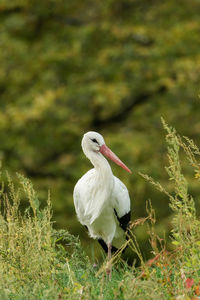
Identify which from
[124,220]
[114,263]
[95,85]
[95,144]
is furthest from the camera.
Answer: [95,85]

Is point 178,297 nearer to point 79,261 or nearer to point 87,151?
point 79,261

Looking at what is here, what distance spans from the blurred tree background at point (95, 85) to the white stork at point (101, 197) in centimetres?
416

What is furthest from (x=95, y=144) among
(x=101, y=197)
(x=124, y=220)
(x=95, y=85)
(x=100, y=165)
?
(x=95, y=85)

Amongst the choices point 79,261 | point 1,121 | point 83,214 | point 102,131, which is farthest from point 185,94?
point 79,261

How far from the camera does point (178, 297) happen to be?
2791mm

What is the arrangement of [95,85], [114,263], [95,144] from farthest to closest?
[95,85], [95,144], [114,263]

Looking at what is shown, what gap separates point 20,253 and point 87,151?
2008mm

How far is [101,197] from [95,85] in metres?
5.03

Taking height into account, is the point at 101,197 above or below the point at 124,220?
above

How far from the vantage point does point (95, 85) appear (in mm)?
10016

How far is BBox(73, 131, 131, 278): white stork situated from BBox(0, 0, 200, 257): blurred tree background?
4161mm

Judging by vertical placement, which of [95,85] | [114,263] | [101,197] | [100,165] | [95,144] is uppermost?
[95,85]

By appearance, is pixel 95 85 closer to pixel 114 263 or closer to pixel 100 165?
pixel 100 165

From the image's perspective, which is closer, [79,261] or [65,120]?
[79,261]
